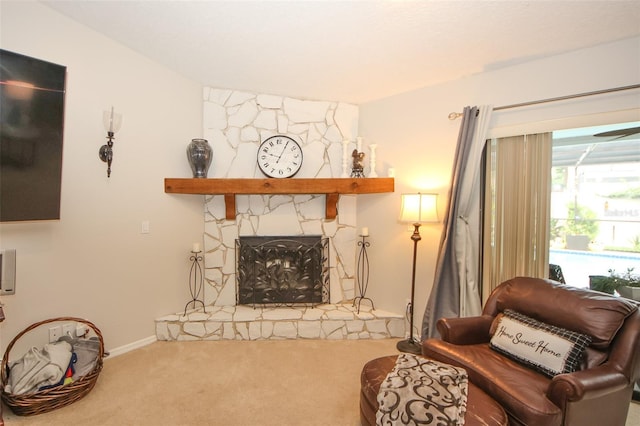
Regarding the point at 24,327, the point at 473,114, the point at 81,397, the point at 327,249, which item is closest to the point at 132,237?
the point at 24,327

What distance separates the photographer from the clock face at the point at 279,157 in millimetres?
3309

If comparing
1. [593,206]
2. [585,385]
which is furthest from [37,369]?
[593,206]

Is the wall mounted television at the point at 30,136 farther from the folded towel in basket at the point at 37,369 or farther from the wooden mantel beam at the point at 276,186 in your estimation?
the wooden mantel beam at the point at 276,186

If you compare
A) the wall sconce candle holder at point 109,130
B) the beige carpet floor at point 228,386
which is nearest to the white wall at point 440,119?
the beige carpet floor at point 228,386

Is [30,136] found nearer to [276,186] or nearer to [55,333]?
[55,333]

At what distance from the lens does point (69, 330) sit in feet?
7.66

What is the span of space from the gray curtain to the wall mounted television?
9.67ft

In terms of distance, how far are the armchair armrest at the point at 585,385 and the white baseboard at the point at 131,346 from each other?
3041 millimetres

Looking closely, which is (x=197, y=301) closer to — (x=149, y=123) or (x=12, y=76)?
(x=149, y=123)

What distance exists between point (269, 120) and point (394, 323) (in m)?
2.54

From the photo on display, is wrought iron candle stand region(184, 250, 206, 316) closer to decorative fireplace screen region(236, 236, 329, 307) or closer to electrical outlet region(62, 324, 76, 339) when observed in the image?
decorative fireplace screen region(236, 236, 329, 307)

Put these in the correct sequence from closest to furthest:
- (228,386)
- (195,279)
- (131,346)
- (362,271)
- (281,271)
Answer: (228,386) → (131,346) → (195,279) → (281,271) → (362,271)

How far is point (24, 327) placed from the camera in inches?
83.6

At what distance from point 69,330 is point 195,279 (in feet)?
3.65
